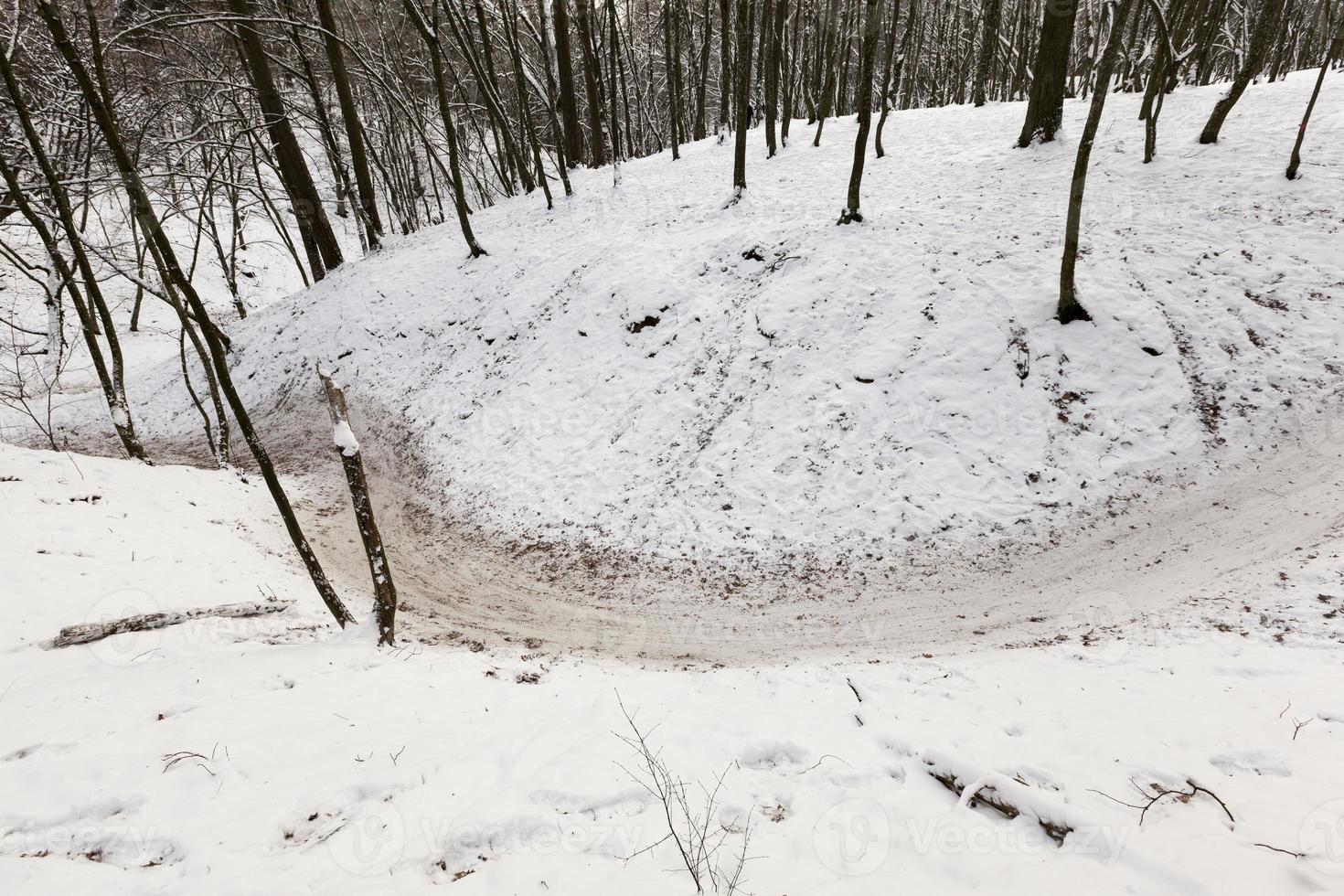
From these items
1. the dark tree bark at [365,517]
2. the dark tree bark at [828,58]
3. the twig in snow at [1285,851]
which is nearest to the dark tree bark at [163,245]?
the dark tree bark at [365,517]

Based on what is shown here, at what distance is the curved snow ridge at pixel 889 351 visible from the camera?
8.25m

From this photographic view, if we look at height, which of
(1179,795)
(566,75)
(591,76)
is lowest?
(1179,795)

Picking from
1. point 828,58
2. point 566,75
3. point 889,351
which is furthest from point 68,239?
point 828,58

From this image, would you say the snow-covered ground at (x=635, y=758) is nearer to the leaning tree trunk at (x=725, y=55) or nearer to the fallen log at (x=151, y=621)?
the fallen log at (x=151, y=621)

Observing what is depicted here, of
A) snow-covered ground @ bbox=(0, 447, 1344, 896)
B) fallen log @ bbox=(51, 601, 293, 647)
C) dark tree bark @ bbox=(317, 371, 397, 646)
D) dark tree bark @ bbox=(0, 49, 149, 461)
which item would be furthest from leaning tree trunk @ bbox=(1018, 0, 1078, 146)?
dark tree bark @ bbox=(0, 49, 149, 461)

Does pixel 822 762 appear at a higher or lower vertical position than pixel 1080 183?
lower

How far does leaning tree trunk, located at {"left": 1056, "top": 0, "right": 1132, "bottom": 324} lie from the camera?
8414 millimetres

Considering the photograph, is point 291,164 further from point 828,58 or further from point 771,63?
point 828,58

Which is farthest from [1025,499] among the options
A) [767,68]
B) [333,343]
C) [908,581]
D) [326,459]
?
[333,343]

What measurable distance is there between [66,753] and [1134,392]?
12.5 meters

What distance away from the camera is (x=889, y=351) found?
9883 mm

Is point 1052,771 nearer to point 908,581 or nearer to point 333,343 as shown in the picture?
point 908,581

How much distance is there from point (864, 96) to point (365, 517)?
464 inches

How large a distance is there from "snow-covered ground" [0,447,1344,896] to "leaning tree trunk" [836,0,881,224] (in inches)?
368
